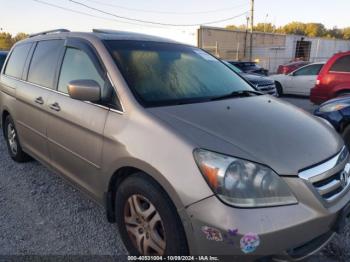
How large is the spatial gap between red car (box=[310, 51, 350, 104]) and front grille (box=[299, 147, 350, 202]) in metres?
6.38

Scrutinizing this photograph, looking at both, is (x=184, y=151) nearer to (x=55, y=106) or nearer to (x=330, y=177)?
(x=330, y=177)

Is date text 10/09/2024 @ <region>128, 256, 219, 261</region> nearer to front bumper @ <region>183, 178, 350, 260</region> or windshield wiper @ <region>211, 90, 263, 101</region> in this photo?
front bumper @ <region>183, 178, 350, 260</region>

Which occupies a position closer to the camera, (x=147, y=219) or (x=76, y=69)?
(x=147, y=219)

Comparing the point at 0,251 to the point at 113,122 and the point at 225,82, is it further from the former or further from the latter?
the point at 225,82

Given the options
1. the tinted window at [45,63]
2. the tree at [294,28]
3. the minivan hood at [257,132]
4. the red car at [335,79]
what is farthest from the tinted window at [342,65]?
the tree at [294,28]

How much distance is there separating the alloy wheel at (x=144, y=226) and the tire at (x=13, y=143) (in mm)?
2696

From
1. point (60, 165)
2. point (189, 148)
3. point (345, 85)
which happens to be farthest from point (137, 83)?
point (345, 85)

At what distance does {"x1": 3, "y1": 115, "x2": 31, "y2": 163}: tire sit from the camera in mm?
4443

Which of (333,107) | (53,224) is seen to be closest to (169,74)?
(53,224)

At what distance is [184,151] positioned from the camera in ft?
6.40

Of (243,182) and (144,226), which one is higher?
(243,182)

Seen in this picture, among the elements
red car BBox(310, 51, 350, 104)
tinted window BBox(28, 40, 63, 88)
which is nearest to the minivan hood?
tinted window BBox(28, 40, 63, 88)

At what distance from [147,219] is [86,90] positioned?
1.07 metres

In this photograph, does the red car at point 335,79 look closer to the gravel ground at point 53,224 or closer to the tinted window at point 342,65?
the tinted window at point 342,65
